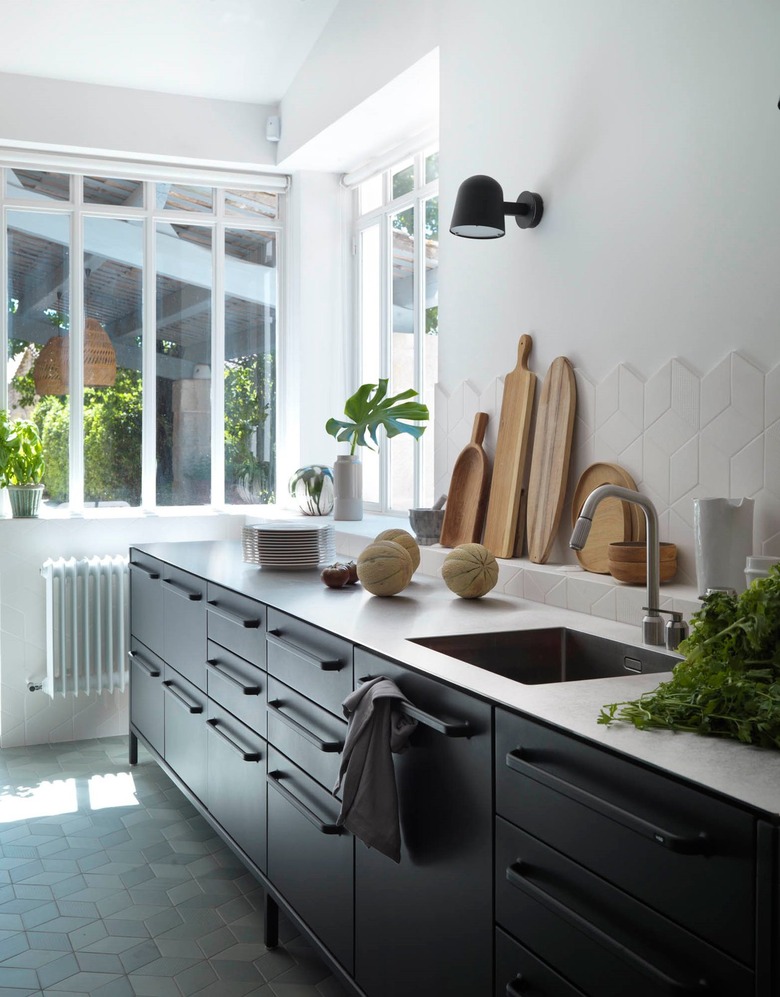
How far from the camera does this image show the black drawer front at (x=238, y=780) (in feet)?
8.63


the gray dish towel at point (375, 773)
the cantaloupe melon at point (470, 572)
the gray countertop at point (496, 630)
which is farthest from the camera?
the cantaloupe melon at point (470, 572)

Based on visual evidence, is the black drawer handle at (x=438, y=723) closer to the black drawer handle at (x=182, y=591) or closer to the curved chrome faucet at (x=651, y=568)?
the curved chrome faucet at (x=651, y=568)

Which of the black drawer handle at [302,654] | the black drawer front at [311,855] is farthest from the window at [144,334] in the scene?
the black drawer front at [311,855]

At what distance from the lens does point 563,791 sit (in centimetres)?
137

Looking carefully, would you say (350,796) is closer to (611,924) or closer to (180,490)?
(611,924)

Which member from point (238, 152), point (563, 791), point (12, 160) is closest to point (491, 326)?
point (563, 791)

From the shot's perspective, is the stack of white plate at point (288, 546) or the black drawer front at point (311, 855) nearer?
the black drawer front at point (311, 855)

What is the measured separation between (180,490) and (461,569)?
2.67m

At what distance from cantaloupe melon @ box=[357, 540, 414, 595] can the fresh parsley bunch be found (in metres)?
1.23

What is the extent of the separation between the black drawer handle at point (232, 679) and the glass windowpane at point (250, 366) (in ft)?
6.86

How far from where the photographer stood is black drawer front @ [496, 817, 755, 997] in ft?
3.72

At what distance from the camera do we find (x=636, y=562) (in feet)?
7.55

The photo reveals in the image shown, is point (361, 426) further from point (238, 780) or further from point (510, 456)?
point (238, 780)

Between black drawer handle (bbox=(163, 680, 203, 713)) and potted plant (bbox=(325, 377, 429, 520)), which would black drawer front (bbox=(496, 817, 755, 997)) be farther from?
potted plant (bbox=(325, 377, 429, 520))
